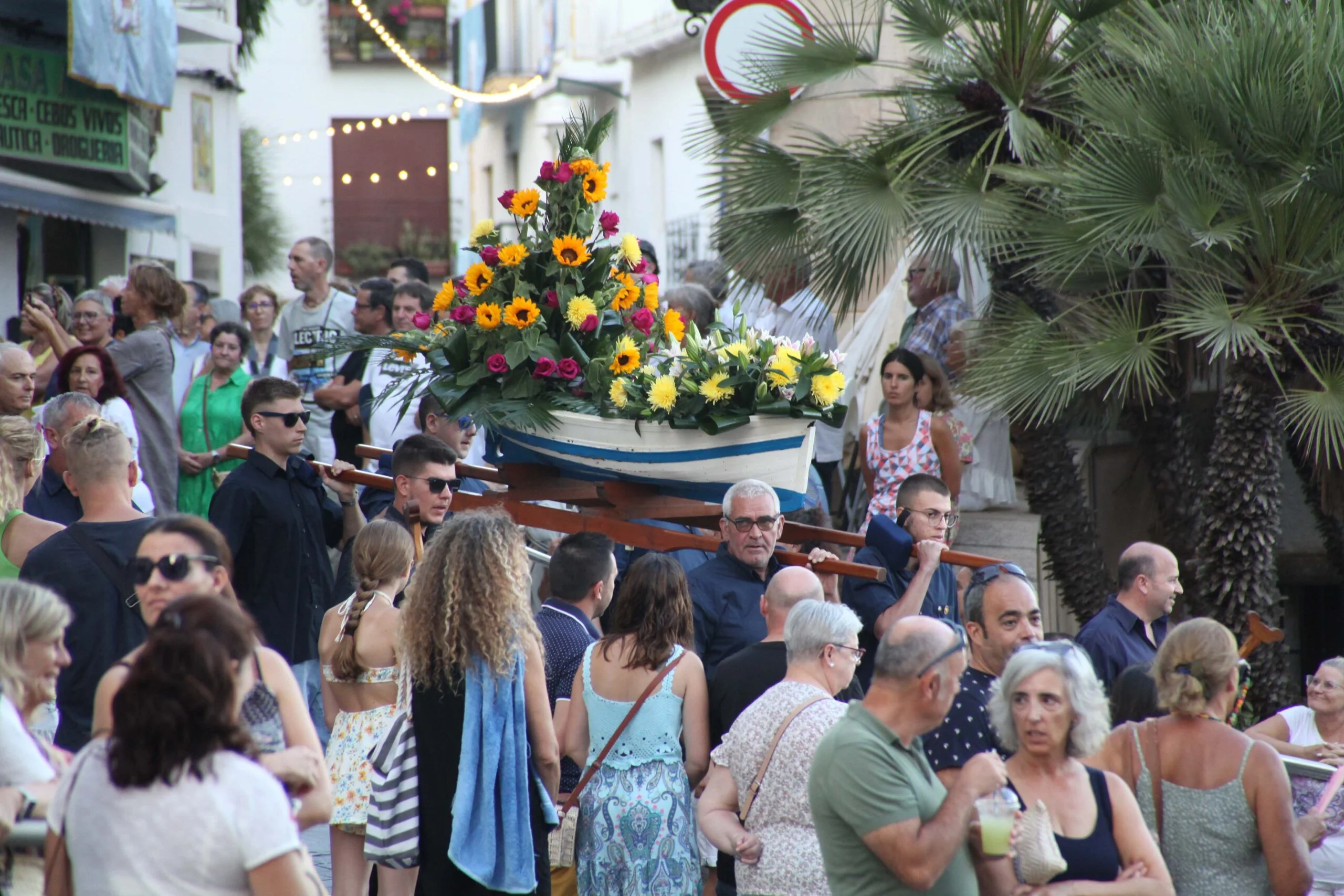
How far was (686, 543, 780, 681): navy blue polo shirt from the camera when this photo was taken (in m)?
6.59

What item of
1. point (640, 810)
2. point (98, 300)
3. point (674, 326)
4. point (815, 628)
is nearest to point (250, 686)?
point (815, 628)

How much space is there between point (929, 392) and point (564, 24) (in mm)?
20206

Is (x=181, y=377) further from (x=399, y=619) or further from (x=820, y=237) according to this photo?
(x=399, y=619)

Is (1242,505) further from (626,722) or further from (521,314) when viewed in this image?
(626,722)

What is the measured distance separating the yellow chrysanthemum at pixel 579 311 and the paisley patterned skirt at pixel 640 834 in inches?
78.5

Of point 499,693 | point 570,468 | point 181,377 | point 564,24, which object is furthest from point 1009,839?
point 564,24

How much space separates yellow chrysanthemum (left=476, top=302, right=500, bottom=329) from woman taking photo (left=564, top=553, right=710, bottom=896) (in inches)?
58.5

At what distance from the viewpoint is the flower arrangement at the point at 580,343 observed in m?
6.78

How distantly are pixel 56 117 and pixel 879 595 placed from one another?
34.2 feet

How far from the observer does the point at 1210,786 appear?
16.7ft

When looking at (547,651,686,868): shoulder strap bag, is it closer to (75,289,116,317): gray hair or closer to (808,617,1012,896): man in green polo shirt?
(808,617,1012,896): man in green polo shirt

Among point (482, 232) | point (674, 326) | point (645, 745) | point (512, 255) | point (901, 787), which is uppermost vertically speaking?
point (482, 232)

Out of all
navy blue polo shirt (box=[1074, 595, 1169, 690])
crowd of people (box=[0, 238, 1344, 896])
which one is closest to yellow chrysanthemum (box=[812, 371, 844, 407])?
crowd of people (box=[0, 238, 1344, 896])

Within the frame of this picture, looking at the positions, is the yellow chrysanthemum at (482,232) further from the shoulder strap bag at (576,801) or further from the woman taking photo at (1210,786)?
the woman taking photo at (1210,786)
